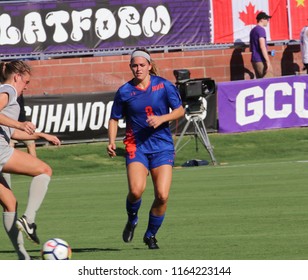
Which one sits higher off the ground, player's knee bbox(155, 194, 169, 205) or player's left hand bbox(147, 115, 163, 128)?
player's left hand bbox(147, 115, 163, 128)

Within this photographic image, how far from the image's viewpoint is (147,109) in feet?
42.8

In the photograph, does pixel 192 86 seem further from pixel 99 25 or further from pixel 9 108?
pixel 9 108

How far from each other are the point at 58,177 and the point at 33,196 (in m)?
13.1

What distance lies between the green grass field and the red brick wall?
2.40 metres

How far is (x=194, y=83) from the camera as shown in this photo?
25.5 meters

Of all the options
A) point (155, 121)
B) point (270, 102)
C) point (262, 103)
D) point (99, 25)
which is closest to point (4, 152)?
point (155, 121)

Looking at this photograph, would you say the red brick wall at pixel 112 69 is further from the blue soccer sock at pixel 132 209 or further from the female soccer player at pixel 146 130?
the female soccer player at pixel 146 130

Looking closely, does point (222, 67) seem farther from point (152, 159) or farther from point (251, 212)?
point (152, 159)

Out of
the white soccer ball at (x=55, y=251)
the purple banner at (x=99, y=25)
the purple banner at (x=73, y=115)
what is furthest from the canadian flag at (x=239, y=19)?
the white soccer ball at (x=55, y=251)

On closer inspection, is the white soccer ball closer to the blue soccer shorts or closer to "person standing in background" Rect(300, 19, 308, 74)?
the blue soccer shorts

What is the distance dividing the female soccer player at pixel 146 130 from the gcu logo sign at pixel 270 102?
15.8 metres

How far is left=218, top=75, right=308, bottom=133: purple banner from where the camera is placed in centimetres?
2881

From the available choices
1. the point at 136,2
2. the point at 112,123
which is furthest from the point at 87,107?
the point at 112,123

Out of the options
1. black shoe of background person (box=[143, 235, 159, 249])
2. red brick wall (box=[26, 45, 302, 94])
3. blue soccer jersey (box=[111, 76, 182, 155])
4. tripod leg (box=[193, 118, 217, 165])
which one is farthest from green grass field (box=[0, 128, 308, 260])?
red brick wall (box=[26, 45, 302, 94])
